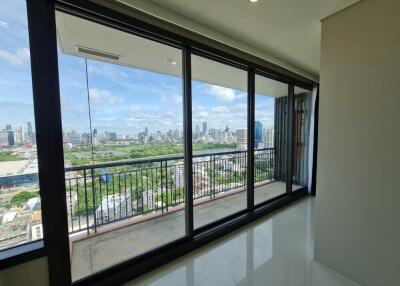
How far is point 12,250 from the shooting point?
1328 mm

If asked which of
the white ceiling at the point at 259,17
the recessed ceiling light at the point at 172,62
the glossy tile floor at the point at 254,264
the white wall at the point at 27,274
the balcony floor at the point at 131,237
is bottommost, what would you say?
the balcony floor at the point at 131,237

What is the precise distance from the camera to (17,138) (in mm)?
1396

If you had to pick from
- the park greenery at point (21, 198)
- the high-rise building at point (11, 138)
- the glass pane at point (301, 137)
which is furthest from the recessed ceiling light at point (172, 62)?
the glass pane at point (301, 137)

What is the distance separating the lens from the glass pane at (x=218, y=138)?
293 cm

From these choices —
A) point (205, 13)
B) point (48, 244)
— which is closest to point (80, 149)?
point (48, 244)

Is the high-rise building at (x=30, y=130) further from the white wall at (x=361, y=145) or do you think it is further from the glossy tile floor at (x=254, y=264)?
the white wall at (x=361, y=145)

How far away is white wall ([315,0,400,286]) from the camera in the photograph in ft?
4.94

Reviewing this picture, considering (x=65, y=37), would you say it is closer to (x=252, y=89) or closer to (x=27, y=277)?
(x=27, y=277)

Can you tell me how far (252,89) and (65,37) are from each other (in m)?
2.42

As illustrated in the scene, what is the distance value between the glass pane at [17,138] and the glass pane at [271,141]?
3287 millimetres

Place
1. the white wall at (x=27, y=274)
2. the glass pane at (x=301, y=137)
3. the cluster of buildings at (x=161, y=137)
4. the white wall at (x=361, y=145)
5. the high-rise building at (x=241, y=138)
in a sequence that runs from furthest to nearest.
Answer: the glass pane at (x=301, y=137) < the high-rise building at (x=241, y=138) < the cluster of buildings at (x=161, y=137) < the white wall at (x=361, y=145) < the white wall at (x=27, y=274)

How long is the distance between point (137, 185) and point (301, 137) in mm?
3736

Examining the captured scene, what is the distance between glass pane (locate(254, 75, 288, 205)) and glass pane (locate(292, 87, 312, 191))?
29cm

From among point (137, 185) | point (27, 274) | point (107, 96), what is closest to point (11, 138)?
point (27, 274)
